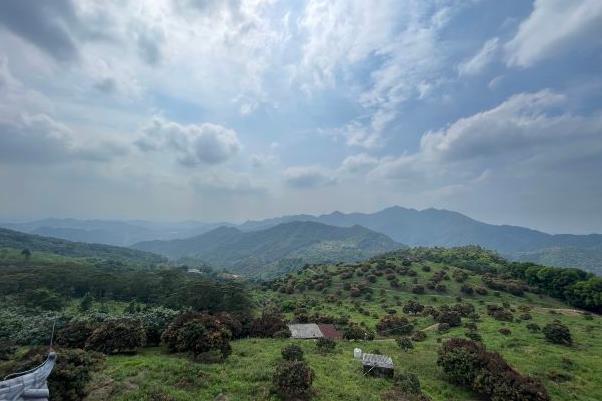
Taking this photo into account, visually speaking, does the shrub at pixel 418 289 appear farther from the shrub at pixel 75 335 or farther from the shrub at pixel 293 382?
the shrub at pixel 75 335

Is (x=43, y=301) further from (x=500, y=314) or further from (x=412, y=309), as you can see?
(x=500, y=314)

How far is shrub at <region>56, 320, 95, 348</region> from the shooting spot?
31906mm

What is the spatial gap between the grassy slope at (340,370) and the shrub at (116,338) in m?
1.60

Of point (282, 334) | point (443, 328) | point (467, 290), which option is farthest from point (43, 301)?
point (467, 290)

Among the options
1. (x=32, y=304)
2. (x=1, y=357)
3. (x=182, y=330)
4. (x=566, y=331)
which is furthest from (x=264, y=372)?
(x=32, y=304)

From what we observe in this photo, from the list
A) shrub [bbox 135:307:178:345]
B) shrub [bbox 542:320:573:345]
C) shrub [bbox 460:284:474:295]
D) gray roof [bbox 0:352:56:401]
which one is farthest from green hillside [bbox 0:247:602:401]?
gray roof [bbox 0:352:56:401]

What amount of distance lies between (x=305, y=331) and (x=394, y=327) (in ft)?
54.9

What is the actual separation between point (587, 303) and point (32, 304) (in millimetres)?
132246

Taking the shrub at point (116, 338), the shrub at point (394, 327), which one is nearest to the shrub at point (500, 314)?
the shrub at point (394, 327)

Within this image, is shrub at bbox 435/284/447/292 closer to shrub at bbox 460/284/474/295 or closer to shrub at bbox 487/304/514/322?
shrub at bbox 460/284/474/295

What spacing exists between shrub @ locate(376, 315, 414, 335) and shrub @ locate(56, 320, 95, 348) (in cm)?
4173

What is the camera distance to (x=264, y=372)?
26.7 m

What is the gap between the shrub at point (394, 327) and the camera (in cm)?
5231

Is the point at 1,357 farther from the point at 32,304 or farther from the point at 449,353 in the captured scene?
the point at 32,304
